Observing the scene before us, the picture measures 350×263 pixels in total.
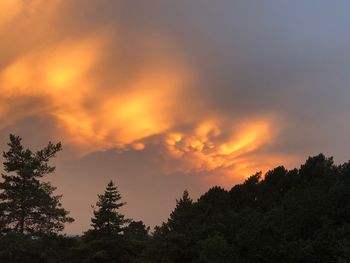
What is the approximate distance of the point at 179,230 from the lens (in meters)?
47.2

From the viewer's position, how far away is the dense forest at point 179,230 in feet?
126

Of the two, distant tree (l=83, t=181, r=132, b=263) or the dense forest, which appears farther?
distant tree (l=83, t=181, r=132, b=263)

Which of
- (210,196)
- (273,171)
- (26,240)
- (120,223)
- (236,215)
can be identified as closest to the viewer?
(26,240)

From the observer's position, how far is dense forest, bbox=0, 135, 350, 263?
3850 cm

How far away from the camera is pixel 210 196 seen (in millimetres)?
68250

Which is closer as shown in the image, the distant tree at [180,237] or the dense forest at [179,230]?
the dense forest at [179,230]

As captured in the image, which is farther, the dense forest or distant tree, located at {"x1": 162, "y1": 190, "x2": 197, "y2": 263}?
distant tree, located at {"x1": 162, "y1": 190, "x2": 197, "y2": 263}

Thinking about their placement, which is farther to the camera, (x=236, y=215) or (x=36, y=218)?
(x=236, y=215)

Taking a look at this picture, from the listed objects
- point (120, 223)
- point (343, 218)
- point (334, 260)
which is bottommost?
point (334, 260)

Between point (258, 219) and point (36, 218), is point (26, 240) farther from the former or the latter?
point (258, 219)

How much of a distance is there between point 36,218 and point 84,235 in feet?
43.6

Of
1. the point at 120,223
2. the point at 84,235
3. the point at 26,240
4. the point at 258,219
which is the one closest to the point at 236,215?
the point at 258,219

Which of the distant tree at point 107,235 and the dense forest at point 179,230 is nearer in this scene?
the dense forest at point 179,230

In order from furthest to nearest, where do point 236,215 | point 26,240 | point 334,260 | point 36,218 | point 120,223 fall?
point 120,223 < point 236,215 < point 36,218 < point 26,240 < point 334,260
